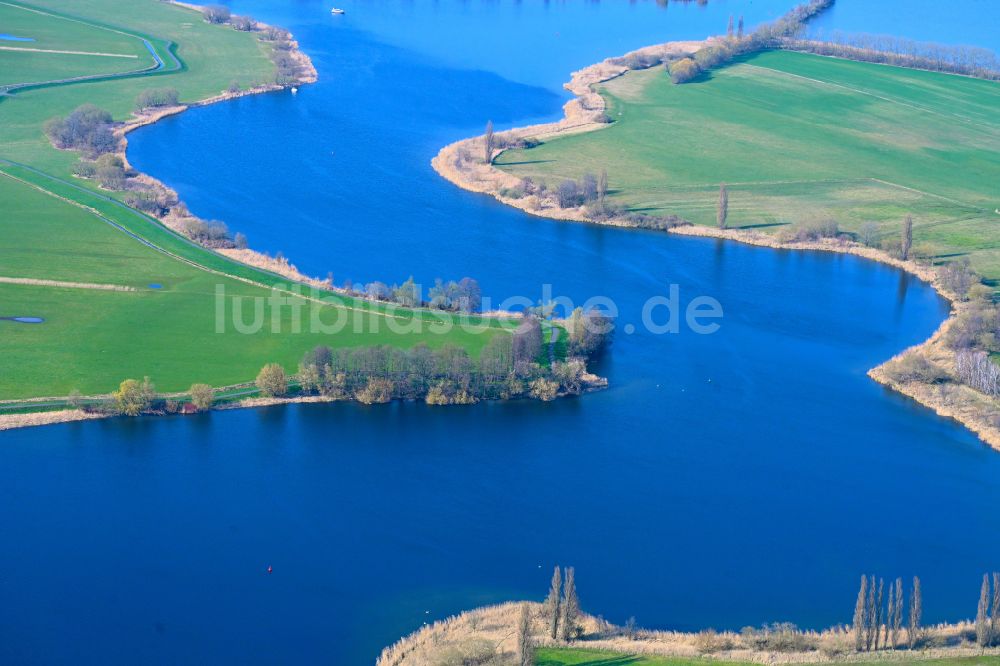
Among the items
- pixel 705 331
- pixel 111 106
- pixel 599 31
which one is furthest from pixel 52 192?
pixel 599 31

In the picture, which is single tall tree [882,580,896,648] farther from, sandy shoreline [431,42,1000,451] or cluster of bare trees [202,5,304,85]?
cluster of bare trees [202,5,304,85]

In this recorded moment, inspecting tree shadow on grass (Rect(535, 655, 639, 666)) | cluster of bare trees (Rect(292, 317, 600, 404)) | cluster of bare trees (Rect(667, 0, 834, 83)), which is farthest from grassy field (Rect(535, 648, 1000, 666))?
cluster of bare trees (Rect(667, 0, 834, 83))

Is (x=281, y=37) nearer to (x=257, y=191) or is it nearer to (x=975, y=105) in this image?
(x=257, y=191)

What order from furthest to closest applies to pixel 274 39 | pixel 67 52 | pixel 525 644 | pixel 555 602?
1. pixel 274 39
2. pixel 67 52
3. pixel 555 602
4. pixel 525 644

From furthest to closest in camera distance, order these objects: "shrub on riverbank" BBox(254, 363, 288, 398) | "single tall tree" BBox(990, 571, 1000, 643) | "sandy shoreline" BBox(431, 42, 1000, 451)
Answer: "sandy shoreline" BBox(431, 42, 1000, 451) < "shrub on riverbank" BBox(254, 363, 288, 398) < "single tall tree" BBox(990, 571, 1000, 643)

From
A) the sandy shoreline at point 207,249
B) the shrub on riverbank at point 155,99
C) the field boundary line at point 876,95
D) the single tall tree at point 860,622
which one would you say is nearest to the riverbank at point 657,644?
the single tall tree at point 860,622

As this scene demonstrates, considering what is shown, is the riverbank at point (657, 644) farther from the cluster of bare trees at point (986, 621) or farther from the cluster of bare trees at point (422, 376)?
the cluster of bare trees at point (422, 376)

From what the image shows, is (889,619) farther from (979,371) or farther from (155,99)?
(155,99)

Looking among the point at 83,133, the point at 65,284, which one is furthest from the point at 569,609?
the point at 83,133
